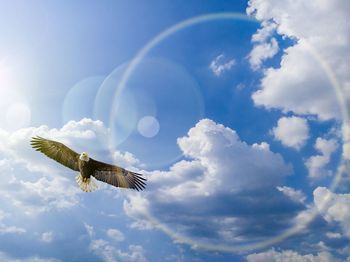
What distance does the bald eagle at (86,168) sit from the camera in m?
38.2

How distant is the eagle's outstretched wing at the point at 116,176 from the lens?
125 ft

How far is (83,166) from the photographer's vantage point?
39.9 metres

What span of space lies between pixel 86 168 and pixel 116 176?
8.33 ft

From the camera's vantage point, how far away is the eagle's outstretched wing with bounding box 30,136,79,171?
38.2 metres

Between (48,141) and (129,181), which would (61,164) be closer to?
(48,141)

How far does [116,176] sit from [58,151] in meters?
4.85

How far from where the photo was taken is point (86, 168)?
4016 centimetres

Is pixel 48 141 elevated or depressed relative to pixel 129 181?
elevated

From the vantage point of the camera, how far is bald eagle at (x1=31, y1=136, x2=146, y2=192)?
38250mm

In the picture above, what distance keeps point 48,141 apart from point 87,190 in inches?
201

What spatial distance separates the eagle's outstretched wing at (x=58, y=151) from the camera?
3815cm

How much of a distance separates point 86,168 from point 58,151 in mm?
2658

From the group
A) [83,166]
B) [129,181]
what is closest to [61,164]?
[83,166]

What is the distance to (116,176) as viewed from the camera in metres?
39.7
